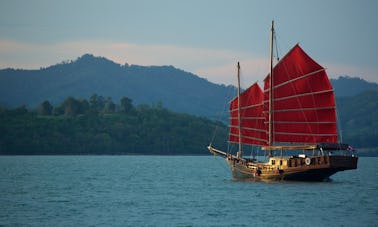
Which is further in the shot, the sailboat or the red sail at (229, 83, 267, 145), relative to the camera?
the red sail at (229, 83, 267, 145)

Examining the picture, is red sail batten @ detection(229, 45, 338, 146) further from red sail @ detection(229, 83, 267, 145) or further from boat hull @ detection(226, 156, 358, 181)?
boat hull @ detection(226, 156, 358, 181)

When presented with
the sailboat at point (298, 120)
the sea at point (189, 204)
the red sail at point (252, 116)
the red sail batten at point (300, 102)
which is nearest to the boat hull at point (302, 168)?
the sailboat at point (298, 120)

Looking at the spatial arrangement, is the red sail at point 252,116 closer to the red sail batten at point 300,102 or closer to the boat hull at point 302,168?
the red sail batten at point 300,102

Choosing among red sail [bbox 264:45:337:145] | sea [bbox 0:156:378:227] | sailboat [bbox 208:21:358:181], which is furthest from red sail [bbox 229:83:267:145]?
sea [bbox 0:156:378:227]

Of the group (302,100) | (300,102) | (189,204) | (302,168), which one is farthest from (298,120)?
(189,204)

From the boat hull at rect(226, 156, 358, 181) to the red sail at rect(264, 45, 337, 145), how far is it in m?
3.26

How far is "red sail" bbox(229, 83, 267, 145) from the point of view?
7862 centimetres

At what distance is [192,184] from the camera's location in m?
82.1

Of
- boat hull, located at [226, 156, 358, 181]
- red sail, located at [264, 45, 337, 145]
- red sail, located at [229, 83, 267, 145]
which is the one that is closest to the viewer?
boat hull, located at [226, 156, 358, 181]

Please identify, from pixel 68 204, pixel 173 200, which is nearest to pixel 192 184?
pixel 173 200

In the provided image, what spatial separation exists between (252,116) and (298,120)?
5.45 m

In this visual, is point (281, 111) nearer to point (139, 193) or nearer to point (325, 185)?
point (325, 185)

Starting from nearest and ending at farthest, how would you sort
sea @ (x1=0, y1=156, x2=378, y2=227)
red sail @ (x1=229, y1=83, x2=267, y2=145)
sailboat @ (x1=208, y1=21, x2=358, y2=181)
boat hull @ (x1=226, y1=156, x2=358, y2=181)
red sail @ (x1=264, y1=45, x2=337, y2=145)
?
sea @ (x1=0, y1=156, x2=378, y2=227)
boat hull @ (x1=226, y1=156, x2=358, y2=181)
sailboat @ (x1=208, y1=21, x2=358, y2=181)
red sail @ (x1=264, y1=45, x2=337, y2=145)
red sail @ (x1=229, y1=83, x2=267, y2=145)

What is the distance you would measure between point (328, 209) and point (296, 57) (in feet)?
74.9
